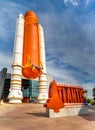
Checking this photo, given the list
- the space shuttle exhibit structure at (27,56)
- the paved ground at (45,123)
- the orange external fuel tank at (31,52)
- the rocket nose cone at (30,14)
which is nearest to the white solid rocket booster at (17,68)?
the space shuttle exhibit structure at (27,56)

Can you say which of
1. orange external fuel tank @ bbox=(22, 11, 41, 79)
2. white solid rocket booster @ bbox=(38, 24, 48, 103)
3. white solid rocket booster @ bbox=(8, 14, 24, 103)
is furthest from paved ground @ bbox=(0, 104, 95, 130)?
white solid rocket booster @ bbox=(38, 24, 48, 103)

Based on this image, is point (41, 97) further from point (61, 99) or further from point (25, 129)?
point (25, 129)

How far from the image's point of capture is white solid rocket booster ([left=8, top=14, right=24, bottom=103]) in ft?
130

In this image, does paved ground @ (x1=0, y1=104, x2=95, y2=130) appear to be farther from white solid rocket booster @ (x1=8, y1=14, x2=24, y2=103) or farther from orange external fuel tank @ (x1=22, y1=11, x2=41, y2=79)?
orange external fuel tank @ (x1=22, y1=11, x2=41, y2=79)

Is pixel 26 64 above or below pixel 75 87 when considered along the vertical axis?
above

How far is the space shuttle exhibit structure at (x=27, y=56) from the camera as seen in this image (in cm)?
4034

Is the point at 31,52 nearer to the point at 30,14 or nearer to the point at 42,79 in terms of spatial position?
the point at 42,79

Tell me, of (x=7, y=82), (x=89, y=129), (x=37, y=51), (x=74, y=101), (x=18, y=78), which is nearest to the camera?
(x=89, y=129)

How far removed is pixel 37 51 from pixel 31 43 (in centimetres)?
239

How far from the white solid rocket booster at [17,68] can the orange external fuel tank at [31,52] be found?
1136 mm

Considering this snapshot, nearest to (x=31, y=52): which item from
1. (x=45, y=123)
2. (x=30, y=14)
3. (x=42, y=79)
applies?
(x=42, y=79)

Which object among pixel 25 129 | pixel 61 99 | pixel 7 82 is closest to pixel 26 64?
pixel 61 99

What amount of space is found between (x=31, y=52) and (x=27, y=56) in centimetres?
127

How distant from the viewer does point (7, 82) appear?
220 ft
